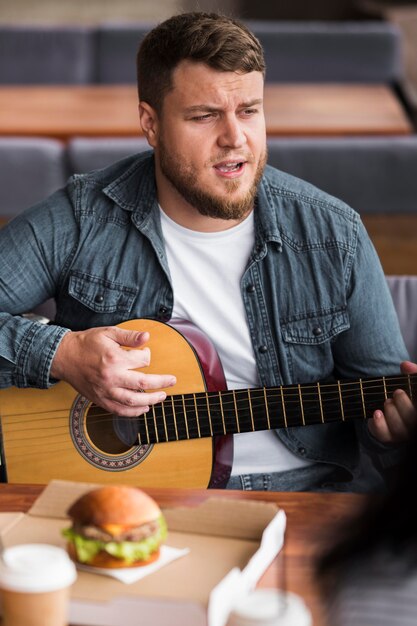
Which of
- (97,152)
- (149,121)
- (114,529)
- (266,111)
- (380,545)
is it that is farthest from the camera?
(266,111)

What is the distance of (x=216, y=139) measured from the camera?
6.26 ft

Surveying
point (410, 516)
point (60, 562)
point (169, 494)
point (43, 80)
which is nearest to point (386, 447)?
point (169, 494)

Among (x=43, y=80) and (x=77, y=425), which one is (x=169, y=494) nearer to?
(x=77, y=425)

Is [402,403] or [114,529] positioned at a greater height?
[114,529]

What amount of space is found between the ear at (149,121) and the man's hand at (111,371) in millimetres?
444

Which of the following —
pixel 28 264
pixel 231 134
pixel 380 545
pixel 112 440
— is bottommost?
pixel 112 440

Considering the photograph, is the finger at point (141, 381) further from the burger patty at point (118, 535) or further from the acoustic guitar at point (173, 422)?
the burger patty at point (118, 535)

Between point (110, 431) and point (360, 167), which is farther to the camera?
point (360, 167)

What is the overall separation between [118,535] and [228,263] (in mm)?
847

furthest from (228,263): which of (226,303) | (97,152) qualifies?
(97,152)

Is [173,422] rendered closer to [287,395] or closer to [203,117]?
[287,395]

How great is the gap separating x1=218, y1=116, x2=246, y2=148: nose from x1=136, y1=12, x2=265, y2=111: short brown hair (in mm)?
91

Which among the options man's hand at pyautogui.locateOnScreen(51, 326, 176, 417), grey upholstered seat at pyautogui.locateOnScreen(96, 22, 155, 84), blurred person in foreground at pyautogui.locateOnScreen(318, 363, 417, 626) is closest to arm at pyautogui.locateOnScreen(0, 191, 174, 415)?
man's hand at pyautogui.locateOnScreen(51, 326, 176, 417)

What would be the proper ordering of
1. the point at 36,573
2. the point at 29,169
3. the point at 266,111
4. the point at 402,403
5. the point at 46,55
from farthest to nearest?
the point at 46,55, the point at 266,111, the point at 29,169, the point at 402,403, the point at 36,573
